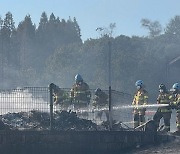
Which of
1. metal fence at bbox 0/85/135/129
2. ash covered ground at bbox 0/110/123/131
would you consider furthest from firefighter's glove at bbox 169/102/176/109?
ash covered ground at bbox 0/110/123/131

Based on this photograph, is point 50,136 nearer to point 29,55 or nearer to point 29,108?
point 29,108

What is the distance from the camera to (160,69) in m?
52.2

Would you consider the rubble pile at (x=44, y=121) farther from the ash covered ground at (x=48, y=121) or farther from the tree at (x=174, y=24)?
the tree at (x=174, y=24)

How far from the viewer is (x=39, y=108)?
54.8 ft

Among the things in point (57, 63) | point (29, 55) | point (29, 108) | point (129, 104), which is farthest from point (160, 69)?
point (29, 108)

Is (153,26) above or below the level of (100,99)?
above

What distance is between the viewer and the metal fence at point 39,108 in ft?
53.7

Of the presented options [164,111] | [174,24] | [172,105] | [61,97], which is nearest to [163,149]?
[172,105]

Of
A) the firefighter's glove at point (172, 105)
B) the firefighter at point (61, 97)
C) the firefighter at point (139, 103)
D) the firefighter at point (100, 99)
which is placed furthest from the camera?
the firefighter at point (139, 103)

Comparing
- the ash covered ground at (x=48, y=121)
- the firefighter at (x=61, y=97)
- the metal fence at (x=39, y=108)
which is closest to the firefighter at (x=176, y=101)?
the metal fence at (x=39, y=108)

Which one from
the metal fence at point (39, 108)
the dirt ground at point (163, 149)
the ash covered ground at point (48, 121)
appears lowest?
the dirt ground at point (163, 149)

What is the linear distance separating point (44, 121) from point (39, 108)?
1.43 feet

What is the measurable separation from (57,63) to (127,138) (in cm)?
4334

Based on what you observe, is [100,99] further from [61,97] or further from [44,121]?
[44,121]
